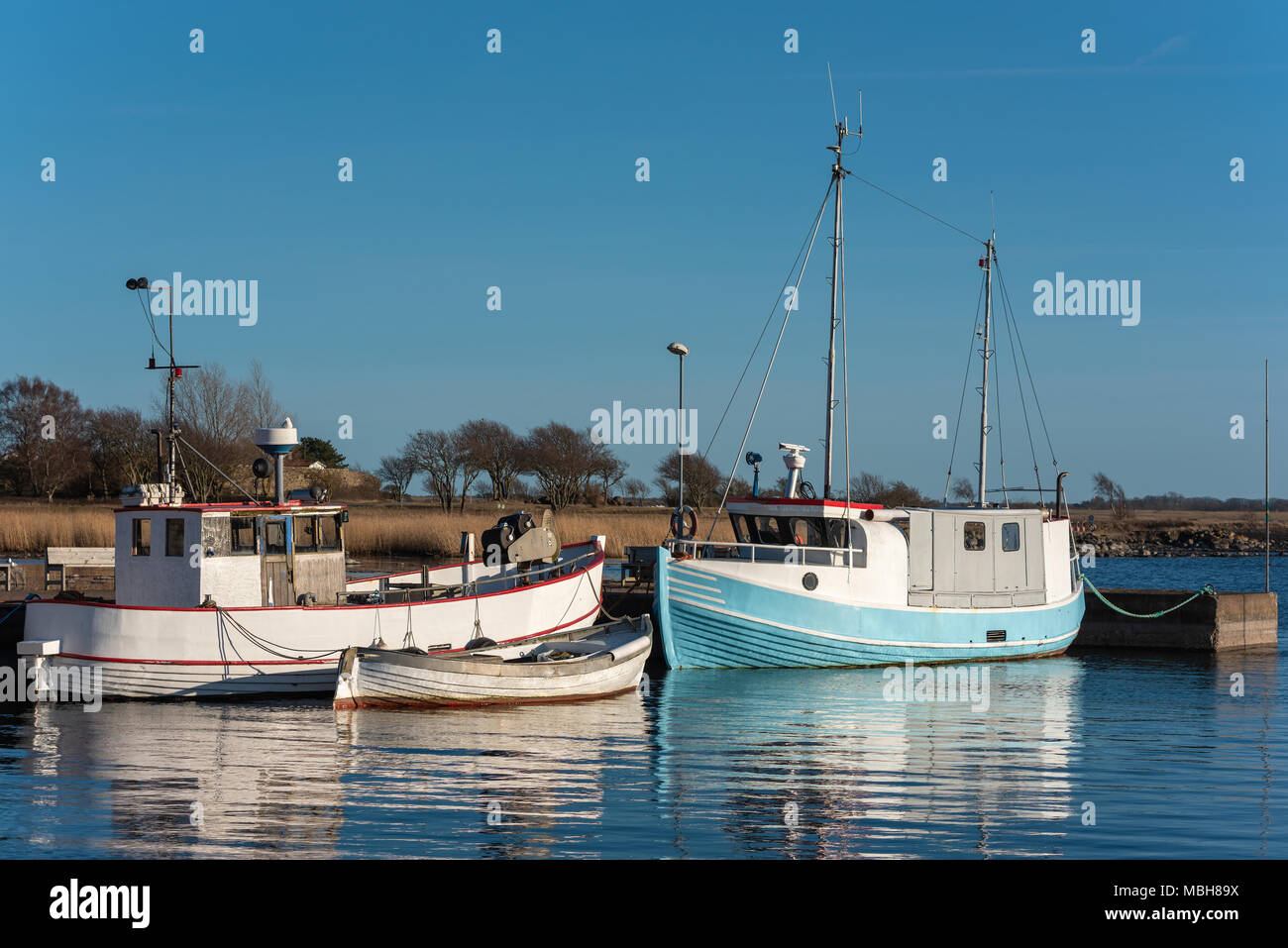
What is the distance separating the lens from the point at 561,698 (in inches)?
859

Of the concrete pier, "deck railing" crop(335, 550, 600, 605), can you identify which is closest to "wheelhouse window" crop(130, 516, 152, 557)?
"deck railing" crop(335, 550, 600, 605)

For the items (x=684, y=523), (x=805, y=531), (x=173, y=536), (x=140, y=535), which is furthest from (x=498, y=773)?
(x=805, y=531)

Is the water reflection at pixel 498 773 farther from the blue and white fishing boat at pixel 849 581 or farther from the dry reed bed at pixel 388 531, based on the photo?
the dry reed bed at pixel 388 531

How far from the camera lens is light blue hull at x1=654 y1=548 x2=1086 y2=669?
2573 cm

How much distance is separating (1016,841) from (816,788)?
2.95m

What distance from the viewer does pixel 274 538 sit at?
2261cm

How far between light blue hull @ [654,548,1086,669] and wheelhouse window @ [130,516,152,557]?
9773 mm

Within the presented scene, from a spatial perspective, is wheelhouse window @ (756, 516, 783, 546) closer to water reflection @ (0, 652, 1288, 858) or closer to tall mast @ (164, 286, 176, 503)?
water reflection @ (0, 652, 1288, 858)

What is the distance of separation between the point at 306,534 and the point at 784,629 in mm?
9959

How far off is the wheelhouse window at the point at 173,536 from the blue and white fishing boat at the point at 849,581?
9282mm

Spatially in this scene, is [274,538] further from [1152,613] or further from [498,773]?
[1152,613]
